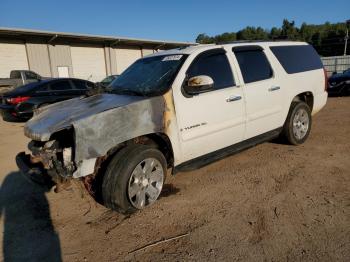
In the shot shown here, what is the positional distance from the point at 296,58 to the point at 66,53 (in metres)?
23.5

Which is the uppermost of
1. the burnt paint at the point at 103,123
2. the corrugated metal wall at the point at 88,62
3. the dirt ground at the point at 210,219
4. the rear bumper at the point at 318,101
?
the corrugated metal wall at the point at 88,62

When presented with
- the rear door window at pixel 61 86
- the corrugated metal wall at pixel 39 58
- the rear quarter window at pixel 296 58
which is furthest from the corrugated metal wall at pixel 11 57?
the rear quarter window at pixel 296 58

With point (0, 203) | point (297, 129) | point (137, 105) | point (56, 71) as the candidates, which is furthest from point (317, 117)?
point (56, 71)

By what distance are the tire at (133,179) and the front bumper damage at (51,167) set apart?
0.42 meters

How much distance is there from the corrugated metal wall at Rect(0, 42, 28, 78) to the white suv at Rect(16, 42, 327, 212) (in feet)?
68.7

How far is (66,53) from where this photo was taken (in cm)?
2553

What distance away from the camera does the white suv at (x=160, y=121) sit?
10.6ft

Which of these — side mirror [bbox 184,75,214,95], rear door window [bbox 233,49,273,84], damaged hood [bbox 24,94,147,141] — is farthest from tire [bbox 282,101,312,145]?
damaged hood [bbox 24,94,147,141]

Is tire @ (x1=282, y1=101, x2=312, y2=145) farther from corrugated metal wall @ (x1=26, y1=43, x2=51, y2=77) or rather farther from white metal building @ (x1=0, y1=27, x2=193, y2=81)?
corrugated metal wall @ (x1=26, y1=43, x2=51, y2=77)

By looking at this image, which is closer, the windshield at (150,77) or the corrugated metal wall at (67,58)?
the windshield at (150,77)

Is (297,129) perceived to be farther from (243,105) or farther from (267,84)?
(243,105)

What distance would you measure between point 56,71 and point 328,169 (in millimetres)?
24108

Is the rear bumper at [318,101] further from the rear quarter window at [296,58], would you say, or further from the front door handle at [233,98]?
the front door handle at [233,98]

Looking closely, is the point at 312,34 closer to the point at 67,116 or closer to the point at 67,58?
the point at 67,58
